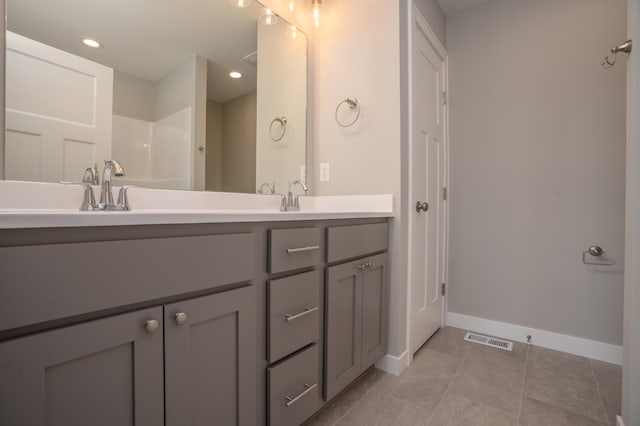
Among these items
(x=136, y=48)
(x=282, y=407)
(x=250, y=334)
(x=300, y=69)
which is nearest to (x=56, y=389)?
(x=250, y=334)

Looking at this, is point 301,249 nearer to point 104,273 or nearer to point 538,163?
point 104,273

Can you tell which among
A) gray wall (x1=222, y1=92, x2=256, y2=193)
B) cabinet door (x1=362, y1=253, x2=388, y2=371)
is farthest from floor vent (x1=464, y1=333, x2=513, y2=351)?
gray wall (x1=222, y1=92, x2=256, y2=193)

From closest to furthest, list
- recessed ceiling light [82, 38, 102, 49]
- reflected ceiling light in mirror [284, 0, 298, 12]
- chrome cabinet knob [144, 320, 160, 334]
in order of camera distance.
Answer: chrome cabinet knob [144, 320, 160, 334]
recessed ceiling light [82, 38, 102, 49]
reflected ceiling light in mirror [284, 0, 298, 12]

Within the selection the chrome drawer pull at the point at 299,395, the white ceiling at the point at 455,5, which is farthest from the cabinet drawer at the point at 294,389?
the white ceiling at the point at 455,5

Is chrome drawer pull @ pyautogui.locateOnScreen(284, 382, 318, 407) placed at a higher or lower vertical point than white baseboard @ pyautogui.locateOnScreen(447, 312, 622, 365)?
higher

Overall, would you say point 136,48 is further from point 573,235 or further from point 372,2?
point 573,235

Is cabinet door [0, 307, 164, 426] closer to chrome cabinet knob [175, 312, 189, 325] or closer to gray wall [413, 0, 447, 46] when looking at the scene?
chrome cabinet knob [175, 312, 189, 325]

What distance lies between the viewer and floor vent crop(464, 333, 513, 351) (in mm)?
1944

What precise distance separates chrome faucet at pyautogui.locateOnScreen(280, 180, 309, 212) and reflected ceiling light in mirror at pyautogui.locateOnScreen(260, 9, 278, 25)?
0.92 metres

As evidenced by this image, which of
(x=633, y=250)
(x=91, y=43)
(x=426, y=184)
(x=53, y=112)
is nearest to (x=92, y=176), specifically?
(x=53, y=112)

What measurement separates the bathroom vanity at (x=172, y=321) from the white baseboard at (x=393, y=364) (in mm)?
468

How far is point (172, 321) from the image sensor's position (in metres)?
0.72

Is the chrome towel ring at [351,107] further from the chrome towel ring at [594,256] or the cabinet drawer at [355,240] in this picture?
the chrome towel ring at [594,256]

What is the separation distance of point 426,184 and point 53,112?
1860mm
